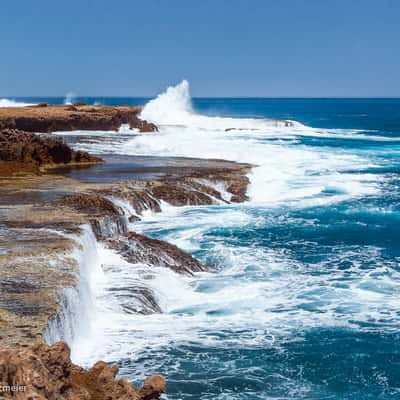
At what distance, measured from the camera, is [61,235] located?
1493 cm

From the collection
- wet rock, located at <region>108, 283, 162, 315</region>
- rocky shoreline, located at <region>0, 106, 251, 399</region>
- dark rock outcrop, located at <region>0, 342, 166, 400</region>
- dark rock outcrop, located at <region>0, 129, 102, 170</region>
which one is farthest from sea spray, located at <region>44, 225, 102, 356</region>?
dark rock outcrop, located at <region>0, 129, 102, 170</region>

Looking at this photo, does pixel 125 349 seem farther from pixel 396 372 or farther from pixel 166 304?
pixel 396 372

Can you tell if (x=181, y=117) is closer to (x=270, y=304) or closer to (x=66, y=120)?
(x=66, y=120)

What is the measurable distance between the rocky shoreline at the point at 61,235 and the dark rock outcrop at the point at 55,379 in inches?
0.5

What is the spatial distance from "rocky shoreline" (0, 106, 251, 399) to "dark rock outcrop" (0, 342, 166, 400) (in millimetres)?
11

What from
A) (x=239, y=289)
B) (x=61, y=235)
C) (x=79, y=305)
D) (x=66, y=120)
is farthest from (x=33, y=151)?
(x=66, y=120)

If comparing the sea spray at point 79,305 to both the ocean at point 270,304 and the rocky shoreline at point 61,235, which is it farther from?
the ocean at point 270,304

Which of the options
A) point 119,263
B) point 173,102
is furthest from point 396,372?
point 173,102

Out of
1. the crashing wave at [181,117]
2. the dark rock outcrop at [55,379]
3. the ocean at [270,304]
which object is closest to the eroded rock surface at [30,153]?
the ocean at [270,304]

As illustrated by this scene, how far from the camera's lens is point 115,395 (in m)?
7.47

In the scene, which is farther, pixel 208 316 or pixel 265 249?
pixel 265 249

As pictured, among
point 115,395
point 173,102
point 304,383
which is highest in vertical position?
point 173,102

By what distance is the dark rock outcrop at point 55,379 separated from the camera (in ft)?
21.2

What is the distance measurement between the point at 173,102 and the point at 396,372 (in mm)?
71632
